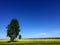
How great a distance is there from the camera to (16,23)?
7362 cm

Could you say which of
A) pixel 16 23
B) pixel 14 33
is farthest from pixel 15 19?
pixel 14 33

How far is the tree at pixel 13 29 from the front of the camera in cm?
7238

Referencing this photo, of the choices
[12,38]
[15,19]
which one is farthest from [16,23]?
[12,38]

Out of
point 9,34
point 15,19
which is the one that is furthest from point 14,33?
point 15,19

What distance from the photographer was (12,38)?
72750 millimetres

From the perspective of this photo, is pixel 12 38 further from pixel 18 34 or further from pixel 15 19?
pixel 15 19

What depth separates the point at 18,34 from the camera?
244 ft

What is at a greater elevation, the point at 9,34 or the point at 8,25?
the point at 8,25

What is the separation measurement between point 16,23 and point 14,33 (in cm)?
492

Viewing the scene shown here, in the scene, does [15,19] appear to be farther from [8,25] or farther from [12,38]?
[12,38]

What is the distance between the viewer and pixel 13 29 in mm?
73000

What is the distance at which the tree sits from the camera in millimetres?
72375

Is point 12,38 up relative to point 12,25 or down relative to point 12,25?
down

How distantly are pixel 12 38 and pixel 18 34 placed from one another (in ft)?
12.1
